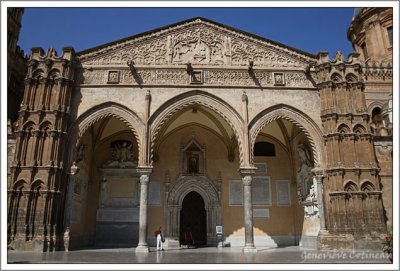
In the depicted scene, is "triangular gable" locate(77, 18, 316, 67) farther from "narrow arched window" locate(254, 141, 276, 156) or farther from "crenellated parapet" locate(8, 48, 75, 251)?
"narrow arched window" locate(254, 141, 276, 156)

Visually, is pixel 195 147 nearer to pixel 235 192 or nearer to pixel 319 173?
pixel 235 192

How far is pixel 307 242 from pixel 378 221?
11.5 ft

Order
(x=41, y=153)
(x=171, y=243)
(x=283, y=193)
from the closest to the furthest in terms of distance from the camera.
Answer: (x=41, y=153) < (x=171, y=243) < (x=283, y=193)

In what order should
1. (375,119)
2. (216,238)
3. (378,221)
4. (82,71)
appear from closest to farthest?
(378,221)
(82,71)
(216,238)
(375,119)

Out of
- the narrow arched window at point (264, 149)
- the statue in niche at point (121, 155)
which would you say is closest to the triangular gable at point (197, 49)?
the statue in niche at point (121, 155)

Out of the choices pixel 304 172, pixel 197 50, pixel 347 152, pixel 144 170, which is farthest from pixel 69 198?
pixel 347 152

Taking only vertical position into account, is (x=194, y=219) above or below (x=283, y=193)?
below

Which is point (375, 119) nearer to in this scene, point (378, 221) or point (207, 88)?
point (378, 221)

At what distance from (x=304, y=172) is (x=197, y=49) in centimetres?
772

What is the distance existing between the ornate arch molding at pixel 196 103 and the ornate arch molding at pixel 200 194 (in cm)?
418

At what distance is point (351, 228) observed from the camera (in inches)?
523

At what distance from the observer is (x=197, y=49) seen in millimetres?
16016

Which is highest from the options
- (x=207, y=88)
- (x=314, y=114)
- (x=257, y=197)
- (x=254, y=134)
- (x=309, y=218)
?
(x=207, y=88)

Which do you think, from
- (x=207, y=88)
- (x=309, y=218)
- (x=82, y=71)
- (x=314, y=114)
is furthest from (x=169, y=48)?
(x=309, y=218)
